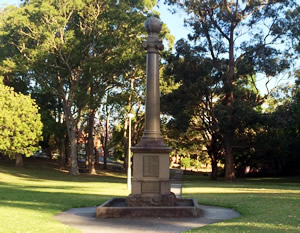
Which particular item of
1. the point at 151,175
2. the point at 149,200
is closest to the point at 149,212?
the point at 149,200

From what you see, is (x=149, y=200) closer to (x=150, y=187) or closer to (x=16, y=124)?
(x=150, y=187)

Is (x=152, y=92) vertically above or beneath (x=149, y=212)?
above

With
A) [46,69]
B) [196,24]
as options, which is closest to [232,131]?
[196,24]

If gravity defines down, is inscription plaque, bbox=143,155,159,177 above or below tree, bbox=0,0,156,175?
below

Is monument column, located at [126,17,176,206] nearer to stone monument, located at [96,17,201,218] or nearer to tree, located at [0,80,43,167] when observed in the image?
stone monument, located at [96,17,201,218]

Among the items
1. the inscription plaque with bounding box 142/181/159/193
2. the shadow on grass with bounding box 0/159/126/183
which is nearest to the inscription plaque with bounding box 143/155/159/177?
the inscription plaque with bounding box 142/181/159/193

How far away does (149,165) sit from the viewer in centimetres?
1302

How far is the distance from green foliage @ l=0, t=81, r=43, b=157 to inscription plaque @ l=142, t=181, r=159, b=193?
23.8 m

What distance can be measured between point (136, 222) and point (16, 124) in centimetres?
2629

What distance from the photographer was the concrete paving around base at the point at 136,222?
972cm

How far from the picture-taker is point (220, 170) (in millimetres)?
62062

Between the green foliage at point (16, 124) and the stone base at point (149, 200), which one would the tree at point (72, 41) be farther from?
the stone base at point (149, 200)

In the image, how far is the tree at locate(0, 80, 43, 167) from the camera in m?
34.0

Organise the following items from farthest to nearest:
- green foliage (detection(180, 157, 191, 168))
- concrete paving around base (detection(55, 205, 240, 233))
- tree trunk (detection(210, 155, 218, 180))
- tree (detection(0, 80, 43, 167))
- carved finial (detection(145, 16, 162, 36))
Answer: green foliage (detection(180, 157, 191, 168))
tree trunk (detection(210, 155, 218, 180))
tree (detection(0, 80, 43, 167))
carved finial (detection(145, 16, 162, 36))
concrete paving around base (detection(55, 205, 240, 233))
